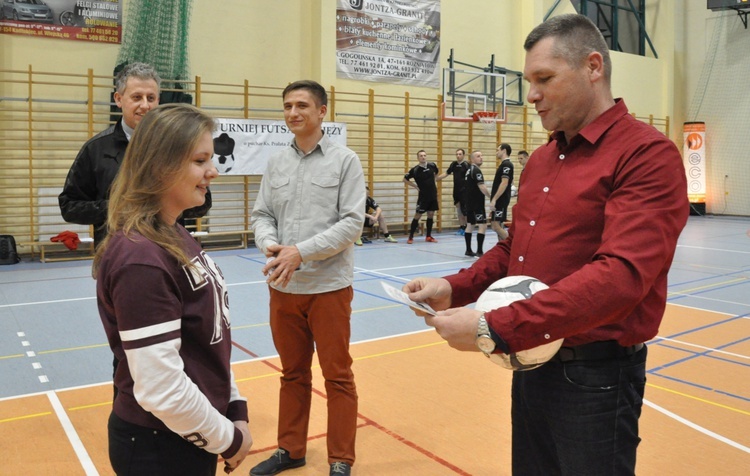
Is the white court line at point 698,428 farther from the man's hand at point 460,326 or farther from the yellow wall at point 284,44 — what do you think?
the yellow wall at point 284,44

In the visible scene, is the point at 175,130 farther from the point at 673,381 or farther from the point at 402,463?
the point at 673,381

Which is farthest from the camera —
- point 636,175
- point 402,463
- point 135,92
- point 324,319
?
point 402,463

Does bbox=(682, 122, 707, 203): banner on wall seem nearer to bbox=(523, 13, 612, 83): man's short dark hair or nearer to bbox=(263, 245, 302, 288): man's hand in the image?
bbox=(263, 245, 302, 288): man's hand

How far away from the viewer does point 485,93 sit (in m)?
15.5

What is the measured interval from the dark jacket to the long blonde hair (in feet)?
4.45

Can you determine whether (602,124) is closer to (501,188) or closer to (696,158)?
(501,188)

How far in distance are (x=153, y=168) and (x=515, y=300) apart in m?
1.04

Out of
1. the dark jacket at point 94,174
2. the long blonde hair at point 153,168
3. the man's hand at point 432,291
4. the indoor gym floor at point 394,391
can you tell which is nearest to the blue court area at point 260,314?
the indoor gym floor at point 394,391

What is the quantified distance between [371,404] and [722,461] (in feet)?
6.77

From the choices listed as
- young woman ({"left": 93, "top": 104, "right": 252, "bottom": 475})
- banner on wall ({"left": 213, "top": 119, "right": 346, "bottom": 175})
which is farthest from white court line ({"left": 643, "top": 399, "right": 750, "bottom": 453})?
banner on wall ({"left": 213, "top": 119, "right": 346, "bottom": 175})

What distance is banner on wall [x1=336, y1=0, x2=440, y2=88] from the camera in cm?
1339

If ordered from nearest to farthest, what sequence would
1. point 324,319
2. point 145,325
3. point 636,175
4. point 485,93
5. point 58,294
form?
point 145,325 < point 636,175 < point 324,319 < point 58,294 < point 485,93

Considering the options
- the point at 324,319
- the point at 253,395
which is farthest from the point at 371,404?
the point at 324,319

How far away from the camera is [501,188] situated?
11.1 metres
